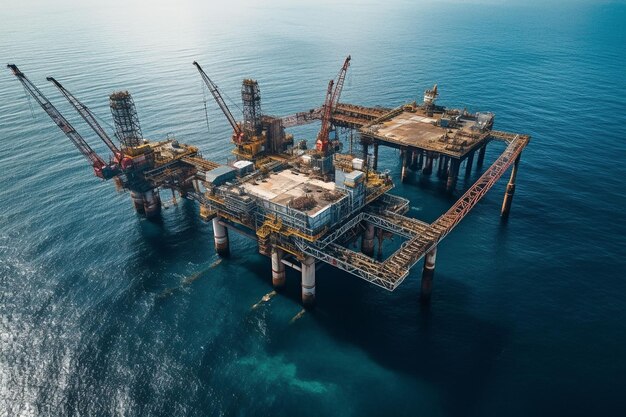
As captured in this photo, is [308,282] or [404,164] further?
[404,164]

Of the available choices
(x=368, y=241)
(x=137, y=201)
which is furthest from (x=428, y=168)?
(x=137, y=201)

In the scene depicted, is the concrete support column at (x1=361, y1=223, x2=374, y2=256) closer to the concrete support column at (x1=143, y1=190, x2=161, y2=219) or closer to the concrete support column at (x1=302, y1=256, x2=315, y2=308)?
the concrete support column at (x1=302, y1=256, x2=315, y2=308)

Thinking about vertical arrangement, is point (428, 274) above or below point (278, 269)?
above

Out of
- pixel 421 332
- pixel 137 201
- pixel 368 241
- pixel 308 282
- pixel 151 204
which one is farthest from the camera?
pixel 137 201

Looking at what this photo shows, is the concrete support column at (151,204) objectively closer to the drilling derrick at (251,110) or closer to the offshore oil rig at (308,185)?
the offshore oil rig at (308,185)

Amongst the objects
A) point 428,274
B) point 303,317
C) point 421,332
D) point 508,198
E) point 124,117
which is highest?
point 124,117

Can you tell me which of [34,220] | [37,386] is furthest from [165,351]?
[34,220]

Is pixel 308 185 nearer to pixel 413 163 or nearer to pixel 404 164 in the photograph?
pixel 404 164
